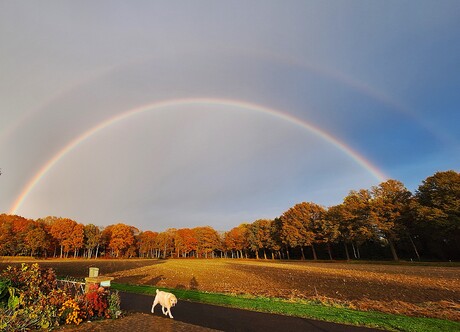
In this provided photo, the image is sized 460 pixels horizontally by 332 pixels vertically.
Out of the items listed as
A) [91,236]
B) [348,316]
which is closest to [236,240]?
[91,236]

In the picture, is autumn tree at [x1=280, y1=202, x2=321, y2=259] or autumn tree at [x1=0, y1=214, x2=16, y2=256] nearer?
autumn tree at [x1=280, y1=202, x2=321, y2=259]

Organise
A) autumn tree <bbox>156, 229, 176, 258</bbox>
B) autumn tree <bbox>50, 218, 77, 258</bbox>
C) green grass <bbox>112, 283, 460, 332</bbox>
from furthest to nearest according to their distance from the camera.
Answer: autumn tree <bbox>156, 229, 176, 258</bbox> → autumn tree <bbox>50, 218, 77, 258</bbox> → green grass <bbox>112, 283, 460, 332</bbox>

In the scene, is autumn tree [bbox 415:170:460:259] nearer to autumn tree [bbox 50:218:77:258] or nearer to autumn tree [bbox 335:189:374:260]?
autumn tree [bbox 335:189:374:260]

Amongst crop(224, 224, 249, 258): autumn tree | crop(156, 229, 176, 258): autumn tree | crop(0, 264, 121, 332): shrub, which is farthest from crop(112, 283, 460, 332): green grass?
crop(156, 229, 176, 258): autumn tree

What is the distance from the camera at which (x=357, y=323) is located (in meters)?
11.9

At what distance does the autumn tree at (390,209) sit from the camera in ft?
212

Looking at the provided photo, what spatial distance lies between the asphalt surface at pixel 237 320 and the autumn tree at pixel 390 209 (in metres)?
62.3

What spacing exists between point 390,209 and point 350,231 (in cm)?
1148

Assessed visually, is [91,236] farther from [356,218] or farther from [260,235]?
[356,218]

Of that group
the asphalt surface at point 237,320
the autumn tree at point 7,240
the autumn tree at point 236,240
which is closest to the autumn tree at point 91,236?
the autumn tree at point 7,240

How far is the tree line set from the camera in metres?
58.0

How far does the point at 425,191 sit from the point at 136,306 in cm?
6806

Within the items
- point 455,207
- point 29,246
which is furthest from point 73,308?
point 29,246

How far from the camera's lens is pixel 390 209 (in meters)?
67.2
